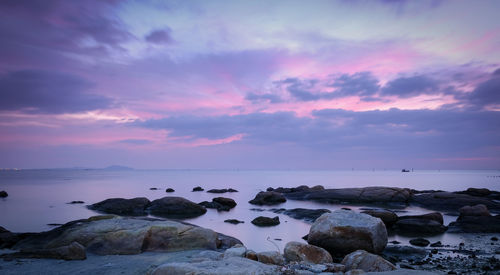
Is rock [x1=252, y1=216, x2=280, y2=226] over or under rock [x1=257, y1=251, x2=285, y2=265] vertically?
under

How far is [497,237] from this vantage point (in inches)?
742

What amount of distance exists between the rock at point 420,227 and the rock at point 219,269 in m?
16.8

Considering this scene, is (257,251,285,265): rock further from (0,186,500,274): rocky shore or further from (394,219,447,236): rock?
(394,219,447,236): rock

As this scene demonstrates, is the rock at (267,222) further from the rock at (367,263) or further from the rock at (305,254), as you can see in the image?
the rock at (367,263)

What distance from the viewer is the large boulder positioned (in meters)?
12.1

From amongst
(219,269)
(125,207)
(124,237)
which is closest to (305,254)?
(219,269)

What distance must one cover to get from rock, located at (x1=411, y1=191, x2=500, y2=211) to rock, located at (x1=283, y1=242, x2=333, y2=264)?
94.7 feet

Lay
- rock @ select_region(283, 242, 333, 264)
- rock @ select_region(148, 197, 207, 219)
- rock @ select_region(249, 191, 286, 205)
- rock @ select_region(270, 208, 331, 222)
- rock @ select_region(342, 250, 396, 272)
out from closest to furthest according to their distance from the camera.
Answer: rock @ select_region(342, 250, 396, 272)
rock @ select_region(283, 242, 333, 264)
rock @ select_region(270, 208, 331, 222)
rock @ select_region(148, 197, 207, 219)
rock @ select_region(249, 191, 286, 205)

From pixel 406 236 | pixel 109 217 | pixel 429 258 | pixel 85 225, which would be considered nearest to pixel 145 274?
pixel 85 225

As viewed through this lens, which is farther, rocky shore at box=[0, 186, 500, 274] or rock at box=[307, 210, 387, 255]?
rock at box=[307, 210, 387, 255]

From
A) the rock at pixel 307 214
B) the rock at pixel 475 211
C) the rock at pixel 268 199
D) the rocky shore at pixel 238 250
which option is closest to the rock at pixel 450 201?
the rock at pixel 475 211

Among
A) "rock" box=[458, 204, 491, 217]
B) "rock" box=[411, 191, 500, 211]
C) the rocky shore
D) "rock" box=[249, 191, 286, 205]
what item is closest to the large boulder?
the rocky shore

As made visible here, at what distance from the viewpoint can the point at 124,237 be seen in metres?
12.4

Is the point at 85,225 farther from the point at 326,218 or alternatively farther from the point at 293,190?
the point at 293,190
